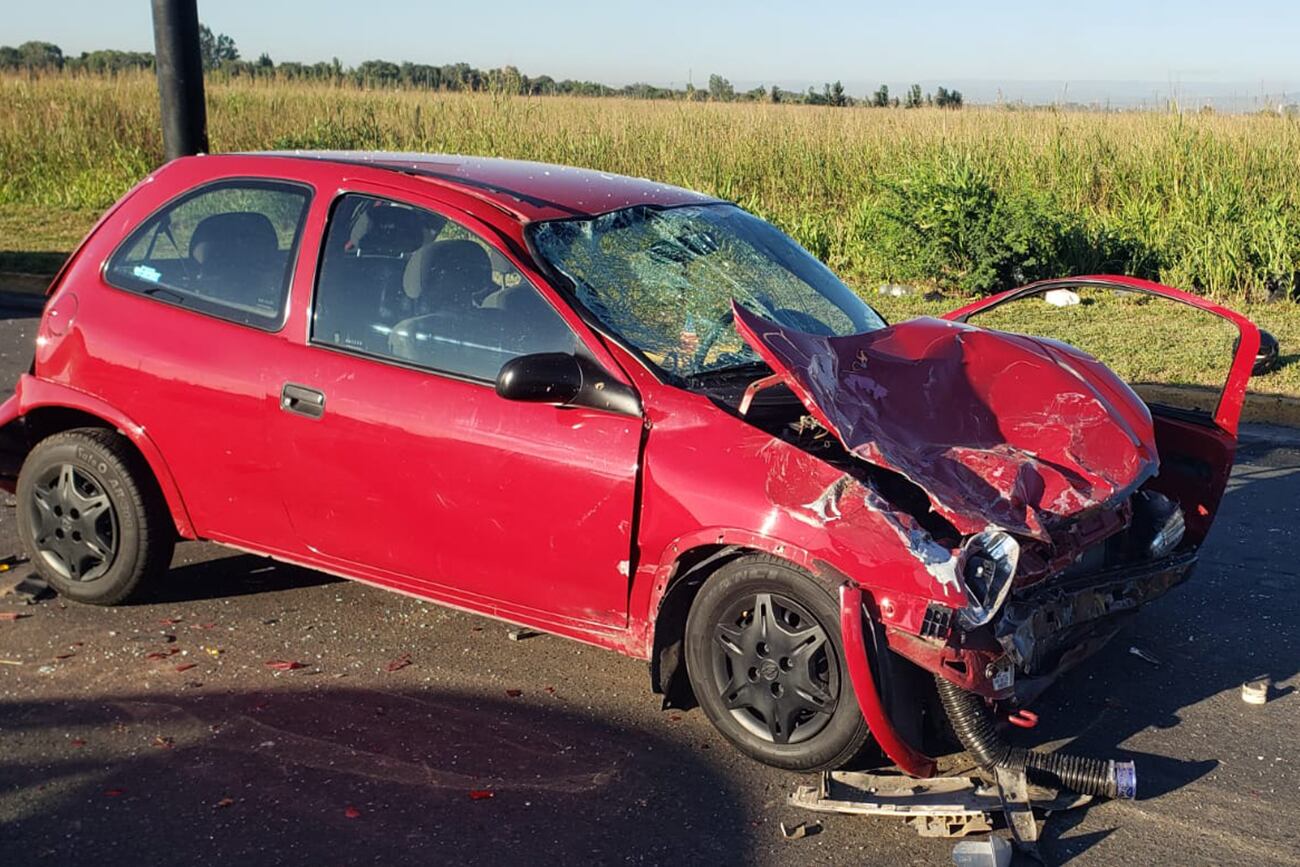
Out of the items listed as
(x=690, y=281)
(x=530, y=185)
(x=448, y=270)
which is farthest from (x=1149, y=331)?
(x=448, y=270)

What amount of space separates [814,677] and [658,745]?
1.99ft

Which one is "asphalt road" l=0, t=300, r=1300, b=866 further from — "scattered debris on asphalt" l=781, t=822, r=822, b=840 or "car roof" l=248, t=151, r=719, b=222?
"car roof" l=248, t=151, r=719, b=222

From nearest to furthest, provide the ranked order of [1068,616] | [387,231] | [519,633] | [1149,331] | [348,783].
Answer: [348,783] → [1068,616] → [387,231] → [519,633] → [1149,331]

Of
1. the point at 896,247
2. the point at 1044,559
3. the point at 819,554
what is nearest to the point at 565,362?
the point at 819,554

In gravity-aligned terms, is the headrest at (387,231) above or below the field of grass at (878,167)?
above

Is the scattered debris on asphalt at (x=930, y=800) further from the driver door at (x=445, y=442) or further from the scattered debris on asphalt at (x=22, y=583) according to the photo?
the scattered debris on asphalt at (x=22, y=583)

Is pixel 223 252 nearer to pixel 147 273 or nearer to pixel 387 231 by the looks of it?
pixel 147 273

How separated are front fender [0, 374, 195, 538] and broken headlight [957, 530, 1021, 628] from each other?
296 centimetres

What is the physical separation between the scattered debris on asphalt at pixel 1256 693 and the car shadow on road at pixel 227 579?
354 cm

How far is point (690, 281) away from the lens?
4.97 metres

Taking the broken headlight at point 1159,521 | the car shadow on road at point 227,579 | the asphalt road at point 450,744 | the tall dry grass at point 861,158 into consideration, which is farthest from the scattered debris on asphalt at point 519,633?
the tall dry grass at point 861,158

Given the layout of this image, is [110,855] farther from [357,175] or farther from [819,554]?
[357,175]

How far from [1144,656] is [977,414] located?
4.12 feet

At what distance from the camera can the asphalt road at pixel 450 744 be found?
149 inches
